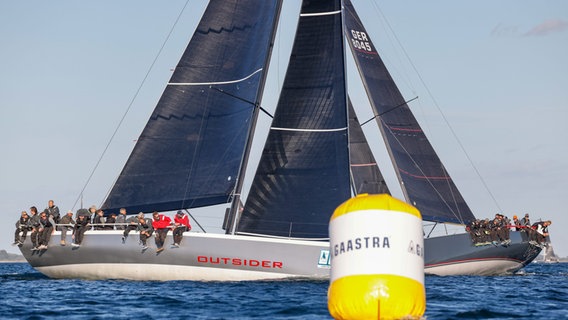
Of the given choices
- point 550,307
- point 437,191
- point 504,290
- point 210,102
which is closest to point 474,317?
point 550,307

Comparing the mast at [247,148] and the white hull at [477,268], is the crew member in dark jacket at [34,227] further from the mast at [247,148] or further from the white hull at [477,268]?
the white hull at [477,268]

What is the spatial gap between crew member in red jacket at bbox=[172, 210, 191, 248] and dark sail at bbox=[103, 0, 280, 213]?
1.04 meters

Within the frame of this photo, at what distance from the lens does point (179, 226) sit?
27.9m

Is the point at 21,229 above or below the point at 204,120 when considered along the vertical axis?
below

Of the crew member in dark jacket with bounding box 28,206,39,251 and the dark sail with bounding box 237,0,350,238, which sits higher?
the dark sail with bounding box 237,0,350,238

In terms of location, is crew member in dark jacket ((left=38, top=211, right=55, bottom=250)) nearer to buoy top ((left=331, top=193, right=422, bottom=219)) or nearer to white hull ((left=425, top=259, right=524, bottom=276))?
white hull ((left=425, top=259, right=524, bottom=276))

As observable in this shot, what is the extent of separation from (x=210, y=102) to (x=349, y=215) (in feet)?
56.2

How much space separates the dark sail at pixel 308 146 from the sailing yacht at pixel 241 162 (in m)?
0.03

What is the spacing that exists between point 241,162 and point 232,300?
8.51 meters

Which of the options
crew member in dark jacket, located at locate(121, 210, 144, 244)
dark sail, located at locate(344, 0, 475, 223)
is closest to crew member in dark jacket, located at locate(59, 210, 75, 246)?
crew member in dark jacket, located at locate(121, 210, 144, 244)

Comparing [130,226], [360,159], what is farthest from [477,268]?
[130,226]

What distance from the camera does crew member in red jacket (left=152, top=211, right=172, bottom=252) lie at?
27.9 metres

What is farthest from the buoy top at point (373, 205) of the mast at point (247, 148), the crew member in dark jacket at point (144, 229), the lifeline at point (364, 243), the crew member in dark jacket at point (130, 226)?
the mast at point (247, 148)

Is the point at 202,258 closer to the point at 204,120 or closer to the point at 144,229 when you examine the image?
the point at 144,229
